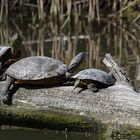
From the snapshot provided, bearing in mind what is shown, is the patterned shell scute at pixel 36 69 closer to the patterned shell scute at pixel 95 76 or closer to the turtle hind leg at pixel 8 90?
the turtle hind leg at pixel 8 90

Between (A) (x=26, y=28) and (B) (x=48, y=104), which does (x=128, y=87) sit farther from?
(A) (x=26, y=28)

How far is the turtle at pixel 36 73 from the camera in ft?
14.0

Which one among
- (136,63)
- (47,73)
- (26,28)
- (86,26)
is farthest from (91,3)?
(47,73)

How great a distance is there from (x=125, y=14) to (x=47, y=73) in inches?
327

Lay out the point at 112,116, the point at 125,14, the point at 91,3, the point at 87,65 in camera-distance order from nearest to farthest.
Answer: the point at 112,116 → the point at 87,65 → the point at 91,3 → the point at 125,14

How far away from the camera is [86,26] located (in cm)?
1124

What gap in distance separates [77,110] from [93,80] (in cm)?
28

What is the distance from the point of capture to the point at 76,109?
4.09 m

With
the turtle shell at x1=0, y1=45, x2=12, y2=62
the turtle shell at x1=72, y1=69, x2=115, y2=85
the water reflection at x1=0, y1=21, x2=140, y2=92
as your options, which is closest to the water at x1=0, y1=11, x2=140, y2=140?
the water reflection at x1=0, y1=21, x2=140, y2=92

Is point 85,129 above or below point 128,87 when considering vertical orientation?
below

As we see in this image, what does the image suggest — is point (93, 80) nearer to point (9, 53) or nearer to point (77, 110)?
point (77, 110)

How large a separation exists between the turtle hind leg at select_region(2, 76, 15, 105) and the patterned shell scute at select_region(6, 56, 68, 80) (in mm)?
57

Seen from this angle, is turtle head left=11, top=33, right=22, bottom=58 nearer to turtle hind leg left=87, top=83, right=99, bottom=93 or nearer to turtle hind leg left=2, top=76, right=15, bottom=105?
turtle hind leg left=2, top=76, right=15, bottom=105

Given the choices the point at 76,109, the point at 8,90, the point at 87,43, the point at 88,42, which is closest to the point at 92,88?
the point at 76,109
